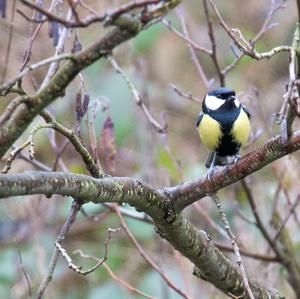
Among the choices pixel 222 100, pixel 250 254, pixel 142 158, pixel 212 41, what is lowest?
pixel 250 254

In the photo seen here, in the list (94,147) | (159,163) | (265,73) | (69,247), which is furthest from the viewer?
(265,73)

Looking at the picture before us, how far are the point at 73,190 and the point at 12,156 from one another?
12cm

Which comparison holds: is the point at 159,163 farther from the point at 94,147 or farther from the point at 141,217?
the point at 94,147

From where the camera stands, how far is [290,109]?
1.29m

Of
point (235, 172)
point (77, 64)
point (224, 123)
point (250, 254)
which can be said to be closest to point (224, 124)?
point (224, 123)

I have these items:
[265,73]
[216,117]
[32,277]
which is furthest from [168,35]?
[216,117]

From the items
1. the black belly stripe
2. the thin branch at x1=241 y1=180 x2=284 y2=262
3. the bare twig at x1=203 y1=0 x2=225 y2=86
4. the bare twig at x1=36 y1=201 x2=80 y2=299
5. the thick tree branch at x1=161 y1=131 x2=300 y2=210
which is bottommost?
the bare twig at x1=36 y1=201 x2=80 y2=299

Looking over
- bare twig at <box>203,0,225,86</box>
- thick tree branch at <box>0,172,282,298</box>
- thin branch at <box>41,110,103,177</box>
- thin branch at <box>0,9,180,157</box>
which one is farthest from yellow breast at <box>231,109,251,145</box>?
thin branch at <box>0,9,180,157</box>

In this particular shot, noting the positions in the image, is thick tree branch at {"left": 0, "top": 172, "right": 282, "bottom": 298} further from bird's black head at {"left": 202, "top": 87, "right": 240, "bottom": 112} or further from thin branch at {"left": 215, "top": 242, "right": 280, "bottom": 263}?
bird's black head at {"left": 202, "top": 87, "right": 240, "bottom": 112}

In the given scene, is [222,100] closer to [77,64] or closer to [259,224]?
[259,224]

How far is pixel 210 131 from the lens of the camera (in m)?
2.12

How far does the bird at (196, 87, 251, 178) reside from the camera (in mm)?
2051

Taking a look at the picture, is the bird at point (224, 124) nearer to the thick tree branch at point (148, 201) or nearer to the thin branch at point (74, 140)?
the thick tree branch at point (148, 201)

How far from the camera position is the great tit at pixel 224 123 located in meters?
2.05
